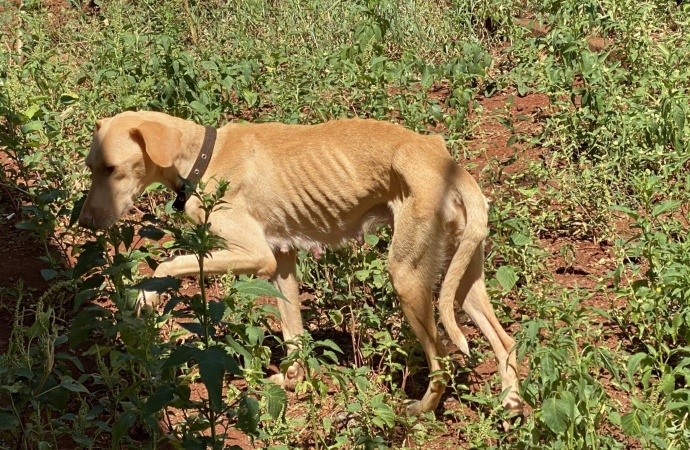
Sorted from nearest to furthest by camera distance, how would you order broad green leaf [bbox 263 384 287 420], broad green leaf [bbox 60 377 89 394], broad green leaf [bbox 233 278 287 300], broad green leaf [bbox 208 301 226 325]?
broad green leaf [bbox 208 301 226 325] → broad green leaf [bbox 233 278 287 300] → broad green leaf [bbox 60 377 89 394] → broad green leaf [bbox 263 384 287 420]

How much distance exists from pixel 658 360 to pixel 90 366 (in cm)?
332

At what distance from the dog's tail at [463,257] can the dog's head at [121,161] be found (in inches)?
70.4

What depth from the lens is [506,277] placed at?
613 centimetres

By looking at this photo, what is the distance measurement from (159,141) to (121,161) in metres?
0.28

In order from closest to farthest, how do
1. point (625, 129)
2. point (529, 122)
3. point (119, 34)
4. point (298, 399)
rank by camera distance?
point (298, 399) → point (625, 129) → point (529, 122) → point (119, 34)

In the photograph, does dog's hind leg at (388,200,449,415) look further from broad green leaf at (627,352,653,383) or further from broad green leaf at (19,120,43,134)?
broad green leaf at (19,120,43,134)

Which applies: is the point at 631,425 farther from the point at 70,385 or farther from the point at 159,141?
the point at 159,141

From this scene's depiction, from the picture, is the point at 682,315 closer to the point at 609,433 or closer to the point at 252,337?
the point at 609,433

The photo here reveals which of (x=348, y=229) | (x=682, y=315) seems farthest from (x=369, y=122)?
(x=682, y=315)

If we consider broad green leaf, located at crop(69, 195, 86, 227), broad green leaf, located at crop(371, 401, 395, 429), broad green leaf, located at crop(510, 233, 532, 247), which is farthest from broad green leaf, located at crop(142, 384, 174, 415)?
broad green leaf, located at crop(510, 233, 532, 247)

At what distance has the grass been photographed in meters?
4.66

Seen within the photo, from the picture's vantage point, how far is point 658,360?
557 centimetres

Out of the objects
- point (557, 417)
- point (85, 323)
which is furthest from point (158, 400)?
point (557, 417)

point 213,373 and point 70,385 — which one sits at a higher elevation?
point 213,373
